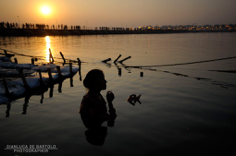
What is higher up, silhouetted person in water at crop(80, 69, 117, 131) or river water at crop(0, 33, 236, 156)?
silhouetted person in water at crop(80, 69, 117, 131)

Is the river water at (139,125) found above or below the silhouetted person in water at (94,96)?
below

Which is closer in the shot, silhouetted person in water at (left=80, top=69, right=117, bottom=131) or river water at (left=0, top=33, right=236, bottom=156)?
silhouetted person in water at (left=80, top=69, right=117, bottom=131)

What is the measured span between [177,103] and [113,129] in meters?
5.28

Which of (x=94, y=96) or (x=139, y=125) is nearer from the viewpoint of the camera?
(x=94, y=96)

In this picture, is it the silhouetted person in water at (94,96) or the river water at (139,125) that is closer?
the silhouetted person in water at (94,96)

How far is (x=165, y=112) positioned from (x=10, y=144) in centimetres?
746

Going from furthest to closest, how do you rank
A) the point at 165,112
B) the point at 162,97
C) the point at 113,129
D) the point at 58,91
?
the point at 58,91, the point at 162,97, the point at 165,112, the point at 113,129

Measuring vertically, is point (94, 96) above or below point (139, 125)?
above

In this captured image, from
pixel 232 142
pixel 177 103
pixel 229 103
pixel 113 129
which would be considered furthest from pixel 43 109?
pixel 229 103

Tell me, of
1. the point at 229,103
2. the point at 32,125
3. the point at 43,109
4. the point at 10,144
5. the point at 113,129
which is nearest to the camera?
the point at 10,144

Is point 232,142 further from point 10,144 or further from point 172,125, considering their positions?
point 10,144

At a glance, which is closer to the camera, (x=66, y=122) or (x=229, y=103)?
(x=66, y=122)

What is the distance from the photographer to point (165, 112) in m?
9.94

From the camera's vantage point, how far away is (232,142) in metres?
7.04
